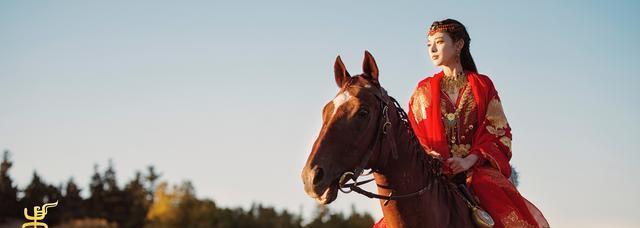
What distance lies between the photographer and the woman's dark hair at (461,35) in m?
7.13

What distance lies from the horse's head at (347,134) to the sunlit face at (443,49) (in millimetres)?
1654

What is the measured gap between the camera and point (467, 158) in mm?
6355

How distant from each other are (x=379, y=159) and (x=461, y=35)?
2.35 m

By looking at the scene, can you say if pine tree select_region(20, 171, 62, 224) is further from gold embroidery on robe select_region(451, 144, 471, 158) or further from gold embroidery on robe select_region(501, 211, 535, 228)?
gold embroidery on robe select_region(501, 211, 535, 228)

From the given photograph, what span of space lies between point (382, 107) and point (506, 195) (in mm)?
1692

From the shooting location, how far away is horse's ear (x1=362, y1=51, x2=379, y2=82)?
562cm

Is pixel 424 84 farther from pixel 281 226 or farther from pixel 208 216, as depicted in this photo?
pixel 281 226

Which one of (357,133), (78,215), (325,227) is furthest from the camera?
(325,227)

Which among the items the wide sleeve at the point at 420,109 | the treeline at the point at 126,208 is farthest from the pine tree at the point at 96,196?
the wide sleeve at the point at 420,109

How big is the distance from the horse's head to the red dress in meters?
1.33

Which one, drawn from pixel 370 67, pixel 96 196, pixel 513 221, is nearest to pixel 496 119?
pixel 513 221

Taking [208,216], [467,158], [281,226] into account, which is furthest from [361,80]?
[281,226]

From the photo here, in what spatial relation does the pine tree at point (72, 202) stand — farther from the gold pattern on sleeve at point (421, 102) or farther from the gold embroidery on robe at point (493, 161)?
the gold embroidery on robe at point (493, 161)

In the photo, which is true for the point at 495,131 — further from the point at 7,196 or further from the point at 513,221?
the point at 7,196
